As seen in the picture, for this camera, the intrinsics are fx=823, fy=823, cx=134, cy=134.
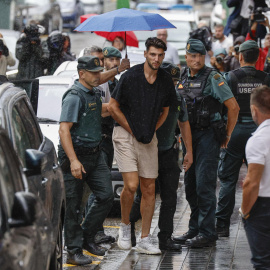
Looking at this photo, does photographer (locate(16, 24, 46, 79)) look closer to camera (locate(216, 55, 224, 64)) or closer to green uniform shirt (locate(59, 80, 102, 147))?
camera (locate(216, 55, 224, 64))

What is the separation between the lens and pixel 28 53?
15.8 m

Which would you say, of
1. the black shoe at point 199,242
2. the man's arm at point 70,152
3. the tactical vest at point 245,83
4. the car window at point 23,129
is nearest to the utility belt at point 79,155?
the man's arm at point 70,152

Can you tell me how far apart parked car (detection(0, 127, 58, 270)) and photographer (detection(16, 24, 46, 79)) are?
1030 cm

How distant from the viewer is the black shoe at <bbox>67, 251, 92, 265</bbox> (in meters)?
7.91

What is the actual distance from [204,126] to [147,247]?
138 centimetres

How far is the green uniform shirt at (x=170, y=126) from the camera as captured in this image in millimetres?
8305

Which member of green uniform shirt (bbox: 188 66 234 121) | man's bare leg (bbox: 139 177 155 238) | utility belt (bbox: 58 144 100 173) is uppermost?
green uniform shirt (bbox: 188 66 234 121)

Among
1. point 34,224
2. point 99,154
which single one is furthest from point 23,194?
point 99,154

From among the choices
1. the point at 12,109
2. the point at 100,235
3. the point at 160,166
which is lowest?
the point at 100,235

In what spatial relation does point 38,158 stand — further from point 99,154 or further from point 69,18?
point 69,18

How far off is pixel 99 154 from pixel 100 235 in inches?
50.2

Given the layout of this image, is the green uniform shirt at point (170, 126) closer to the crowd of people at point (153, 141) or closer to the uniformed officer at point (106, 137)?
the crowd of people at point (153, 141)

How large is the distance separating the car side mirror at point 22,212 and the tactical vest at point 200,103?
4036 mm

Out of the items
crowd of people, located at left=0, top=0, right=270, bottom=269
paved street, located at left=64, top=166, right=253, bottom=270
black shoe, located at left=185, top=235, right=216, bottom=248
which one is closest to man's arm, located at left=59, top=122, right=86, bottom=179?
crowd of people, located at left=0, top=0, right=270, bottom=269
